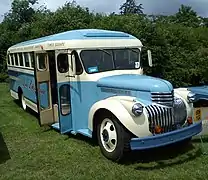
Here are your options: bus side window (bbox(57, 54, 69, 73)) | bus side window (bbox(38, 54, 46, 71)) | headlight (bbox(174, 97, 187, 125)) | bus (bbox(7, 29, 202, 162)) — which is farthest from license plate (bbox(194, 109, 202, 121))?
bus side window (bbox(38, 54, 46, 71))

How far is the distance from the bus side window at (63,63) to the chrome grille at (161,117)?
236cm

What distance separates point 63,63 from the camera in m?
7.36

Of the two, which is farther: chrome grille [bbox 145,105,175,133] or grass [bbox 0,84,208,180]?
chrome grille [bbox 145,105,175,133]

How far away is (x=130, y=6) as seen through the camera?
65625mm

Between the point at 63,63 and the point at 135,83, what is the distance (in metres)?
1.96

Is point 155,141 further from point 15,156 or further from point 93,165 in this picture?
point 15,156

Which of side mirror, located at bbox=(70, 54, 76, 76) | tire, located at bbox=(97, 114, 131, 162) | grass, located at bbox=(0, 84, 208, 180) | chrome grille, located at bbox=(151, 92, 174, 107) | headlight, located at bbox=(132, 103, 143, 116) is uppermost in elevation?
side mirror, located at bbox=(70, 54, 76, 76)

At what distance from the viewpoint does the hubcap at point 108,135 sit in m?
5.88

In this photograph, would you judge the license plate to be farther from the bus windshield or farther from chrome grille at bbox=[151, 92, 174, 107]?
the bus windshield

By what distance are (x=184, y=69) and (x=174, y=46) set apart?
179 centimetres

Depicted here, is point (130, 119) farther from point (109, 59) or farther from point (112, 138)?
point (109, 59)

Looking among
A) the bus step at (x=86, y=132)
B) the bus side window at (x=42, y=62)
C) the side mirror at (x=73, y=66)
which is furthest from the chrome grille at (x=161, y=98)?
the bus side window at (x=42, y=62)

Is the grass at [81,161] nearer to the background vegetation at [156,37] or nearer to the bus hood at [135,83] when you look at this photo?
the bus hood at [135,83]

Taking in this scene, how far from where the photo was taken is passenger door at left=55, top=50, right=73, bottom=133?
287 inches
